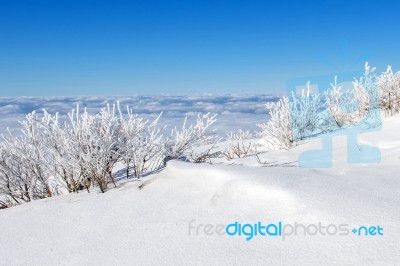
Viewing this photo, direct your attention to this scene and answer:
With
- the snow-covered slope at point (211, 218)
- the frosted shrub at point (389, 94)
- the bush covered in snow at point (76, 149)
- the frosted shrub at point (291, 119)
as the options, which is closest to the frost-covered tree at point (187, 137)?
the bush covered in snow at point (76, 149)

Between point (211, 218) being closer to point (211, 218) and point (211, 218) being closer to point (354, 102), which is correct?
point (211, 218)

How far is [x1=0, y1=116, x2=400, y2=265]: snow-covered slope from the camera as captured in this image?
163 cm

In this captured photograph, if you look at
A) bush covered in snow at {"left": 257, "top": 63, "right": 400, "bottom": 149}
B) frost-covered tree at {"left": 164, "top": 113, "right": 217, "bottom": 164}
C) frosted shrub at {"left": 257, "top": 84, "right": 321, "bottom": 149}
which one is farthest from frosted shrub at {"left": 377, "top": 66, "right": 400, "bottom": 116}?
frost-covered tree at {"left": 164, "top": 113, "right": 217, "bottom": 164}

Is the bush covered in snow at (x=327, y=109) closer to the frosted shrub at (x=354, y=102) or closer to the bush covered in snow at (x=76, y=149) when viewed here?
the frosted shrub at (x=354, y=102)

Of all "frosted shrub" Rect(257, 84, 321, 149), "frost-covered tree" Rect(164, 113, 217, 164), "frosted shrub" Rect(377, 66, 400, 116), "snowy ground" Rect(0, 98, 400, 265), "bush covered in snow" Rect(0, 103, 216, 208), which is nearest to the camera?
"snowy ground" Rect(0, 98, 400, 265)

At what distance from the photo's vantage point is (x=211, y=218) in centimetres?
198

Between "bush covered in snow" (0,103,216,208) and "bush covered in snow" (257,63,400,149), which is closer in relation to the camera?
"bush covered in snow" (0,103,216,208)

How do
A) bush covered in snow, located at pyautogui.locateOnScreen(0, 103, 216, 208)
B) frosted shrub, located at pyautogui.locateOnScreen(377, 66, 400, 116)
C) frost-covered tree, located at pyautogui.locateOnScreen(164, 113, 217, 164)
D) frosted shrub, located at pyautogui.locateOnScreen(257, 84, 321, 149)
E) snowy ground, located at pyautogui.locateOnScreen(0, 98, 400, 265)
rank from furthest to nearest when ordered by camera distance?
frosted shrub, located at pyautogui.locateOnScreen(377, 66, 400, 116) < frosted shrub, located at pyautogui.locateOnScreen(257, 84, 321, 149) < frost-covered tree, located at pyautogui.locateOnScreen(164, 113, 217, 164) < bush covered in snow, located at pyautogui.locateOnScreen(0, 103, 216, 208) < snowy ground, located at pyautogui.locateOnScreen(0, 98, 400, 265)

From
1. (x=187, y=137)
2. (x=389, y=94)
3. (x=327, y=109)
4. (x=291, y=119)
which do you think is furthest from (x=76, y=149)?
(x=389, y=94)

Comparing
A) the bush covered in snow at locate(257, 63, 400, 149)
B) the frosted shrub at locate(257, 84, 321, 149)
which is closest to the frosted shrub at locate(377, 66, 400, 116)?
the bush covered in snow at locate(257, 63, 400, 149)

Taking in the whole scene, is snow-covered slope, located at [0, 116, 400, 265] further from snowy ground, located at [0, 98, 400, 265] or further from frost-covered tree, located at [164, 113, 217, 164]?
frost-covered tree, located at [164, 113, 217, 164]

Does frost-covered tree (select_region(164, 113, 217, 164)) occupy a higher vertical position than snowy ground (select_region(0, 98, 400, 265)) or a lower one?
higher

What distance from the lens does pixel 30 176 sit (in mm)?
3484

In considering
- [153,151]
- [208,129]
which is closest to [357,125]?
[208,129]
